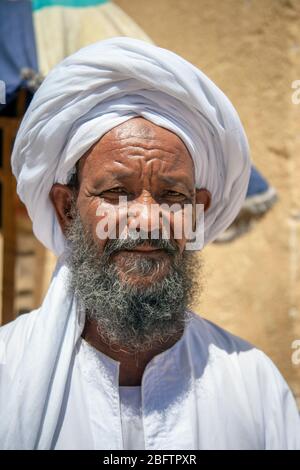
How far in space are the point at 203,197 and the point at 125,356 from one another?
66cm

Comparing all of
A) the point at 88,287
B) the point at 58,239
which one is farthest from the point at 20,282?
the point at 88,287

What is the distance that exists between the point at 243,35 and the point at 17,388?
3.02 metres

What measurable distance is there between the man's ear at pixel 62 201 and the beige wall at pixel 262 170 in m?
1.91

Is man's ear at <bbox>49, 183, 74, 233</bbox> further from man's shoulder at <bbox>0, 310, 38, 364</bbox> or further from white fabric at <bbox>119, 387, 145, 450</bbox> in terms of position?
white fabric at <bbox>119, 387, 145, 450</bbox>

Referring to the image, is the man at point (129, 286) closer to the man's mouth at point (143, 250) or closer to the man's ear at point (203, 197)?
the man's mouth at point (143, 250)

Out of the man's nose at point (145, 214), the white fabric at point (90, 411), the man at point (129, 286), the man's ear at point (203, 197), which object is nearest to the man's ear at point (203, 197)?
the man's ear at point (203, 197)

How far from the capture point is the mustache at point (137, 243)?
1837mm

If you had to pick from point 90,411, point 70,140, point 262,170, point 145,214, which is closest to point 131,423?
point 90,411

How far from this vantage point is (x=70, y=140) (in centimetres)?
198

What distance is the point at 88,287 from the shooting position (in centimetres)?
195

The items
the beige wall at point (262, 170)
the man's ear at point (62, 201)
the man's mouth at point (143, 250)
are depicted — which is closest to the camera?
the man's mouth at point (143, 250)

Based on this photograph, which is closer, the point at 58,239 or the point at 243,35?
the point at 58,239

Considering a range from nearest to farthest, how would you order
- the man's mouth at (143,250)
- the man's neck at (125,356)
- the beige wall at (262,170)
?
the man's mouth at (143,250) < the man's neck at (125,356) < the beige wall at (262,170)
